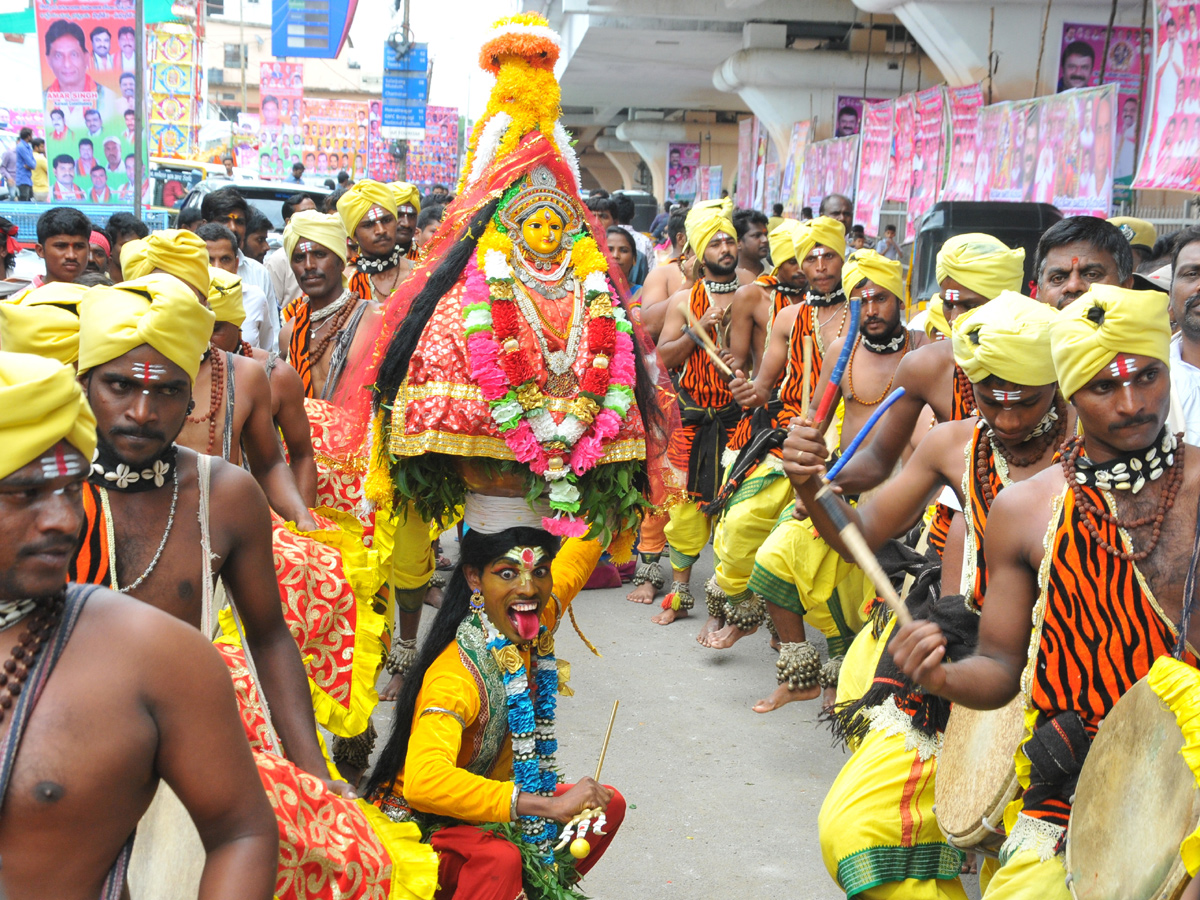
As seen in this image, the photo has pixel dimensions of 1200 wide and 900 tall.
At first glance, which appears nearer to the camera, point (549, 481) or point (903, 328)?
point (549, 481)

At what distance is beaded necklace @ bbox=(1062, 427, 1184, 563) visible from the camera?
9.39 feet

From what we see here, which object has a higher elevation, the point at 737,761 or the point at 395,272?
the point at 395,272

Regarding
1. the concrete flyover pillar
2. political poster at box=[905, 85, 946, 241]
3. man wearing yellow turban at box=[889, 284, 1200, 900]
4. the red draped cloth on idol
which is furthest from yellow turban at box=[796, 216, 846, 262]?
the concrete flyover pillar

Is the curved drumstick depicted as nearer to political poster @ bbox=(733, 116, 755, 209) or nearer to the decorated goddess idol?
the decorated goddess idol

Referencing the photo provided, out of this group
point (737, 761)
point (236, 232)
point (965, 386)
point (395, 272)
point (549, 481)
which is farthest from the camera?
point (236, 232)

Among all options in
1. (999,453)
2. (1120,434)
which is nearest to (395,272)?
(999,453)

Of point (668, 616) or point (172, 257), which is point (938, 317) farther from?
point (668, 616)

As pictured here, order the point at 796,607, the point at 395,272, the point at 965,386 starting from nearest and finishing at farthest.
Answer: the point at 965,386 → the point at 796,607 → the point at 395,272

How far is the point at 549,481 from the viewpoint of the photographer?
404cm

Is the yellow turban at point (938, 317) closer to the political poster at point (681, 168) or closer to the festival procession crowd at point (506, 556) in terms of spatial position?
the festival procession crowd at point (506, 556)

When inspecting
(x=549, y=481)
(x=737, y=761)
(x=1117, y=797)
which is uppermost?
(x=549, y=481)

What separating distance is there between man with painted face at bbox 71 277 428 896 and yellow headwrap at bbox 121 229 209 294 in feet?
3.99

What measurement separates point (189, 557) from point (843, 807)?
2.11 m

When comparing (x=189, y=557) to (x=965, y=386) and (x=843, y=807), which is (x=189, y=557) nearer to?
(x=843, y=807)
